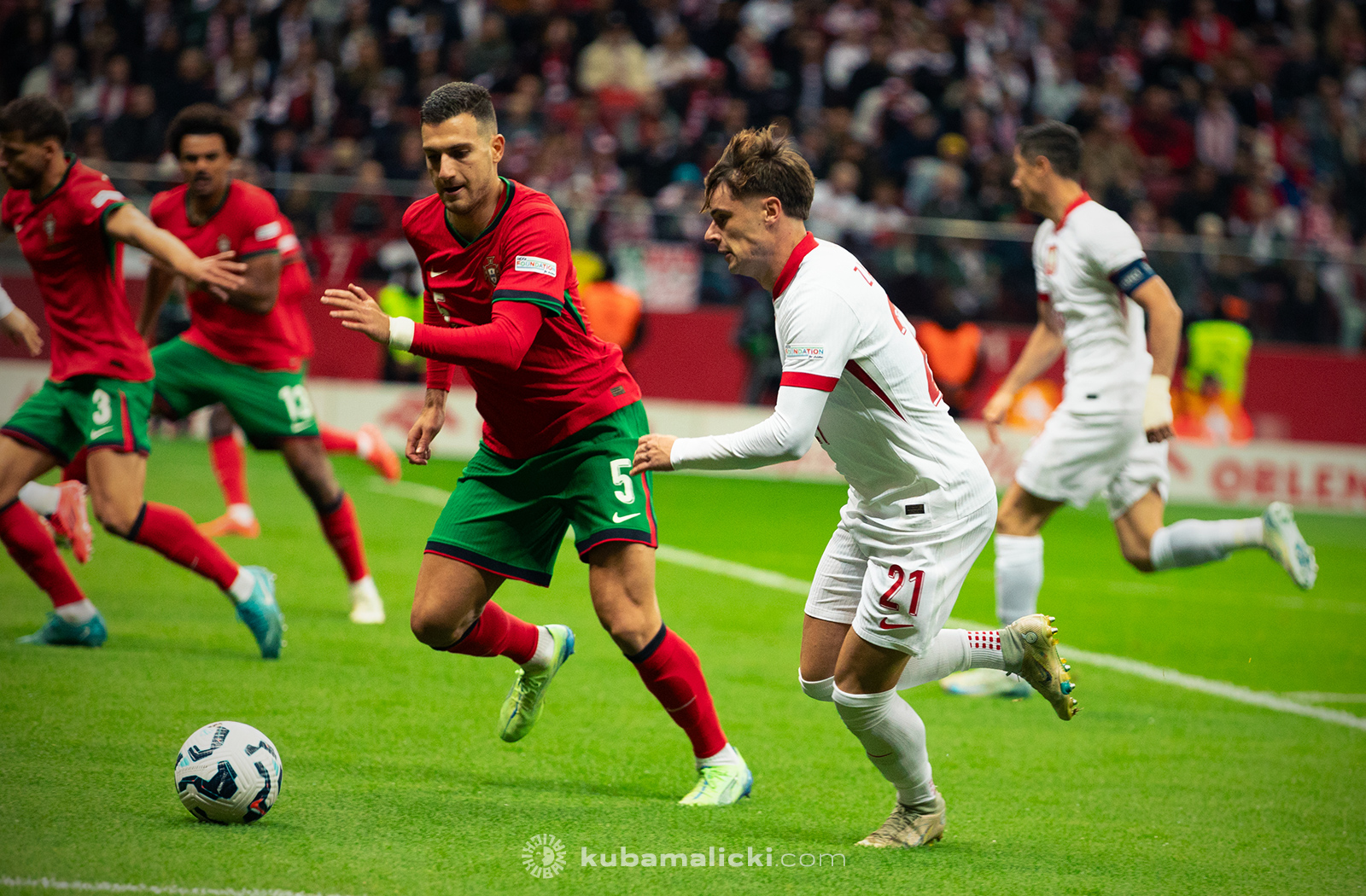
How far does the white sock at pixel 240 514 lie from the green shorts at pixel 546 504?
507cm

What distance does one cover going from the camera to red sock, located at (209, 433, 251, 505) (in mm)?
9062

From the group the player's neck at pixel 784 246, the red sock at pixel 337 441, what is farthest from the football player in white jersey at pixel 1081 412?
the red sock at pixel 337 441

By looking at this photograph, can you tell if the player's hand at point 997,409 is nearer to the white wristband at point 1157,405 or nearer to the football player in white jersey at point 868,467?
the white wristband at point 1157,405

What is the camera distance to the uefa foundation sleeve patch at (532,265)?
13.5 feet

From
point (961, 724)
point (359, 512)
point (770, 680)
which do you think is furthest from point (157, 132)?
point (961, 724)

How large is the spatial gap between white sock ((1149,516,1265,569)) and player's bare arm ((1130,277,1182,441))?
0.66 m

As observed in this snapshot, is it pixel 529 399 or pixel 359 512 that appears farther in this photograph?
pixel 359 512

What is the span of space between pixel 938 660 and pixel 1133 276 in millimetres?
2624

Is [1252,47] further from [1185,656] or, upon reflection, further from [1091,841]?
[1091,841]

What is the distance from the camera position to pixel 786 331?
12.3 feet

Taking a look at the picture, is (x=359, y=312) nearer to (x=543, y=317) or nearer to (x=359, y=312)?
(x=359, y=312)

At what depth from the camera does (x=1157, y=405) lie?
5871 mm

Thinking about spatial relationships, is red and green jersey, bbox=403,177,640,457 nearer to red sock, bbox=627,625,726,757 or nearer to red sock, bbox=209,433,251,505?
red sock, bbox=627,625,726,757

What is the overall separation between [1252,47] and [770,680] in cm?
1753
